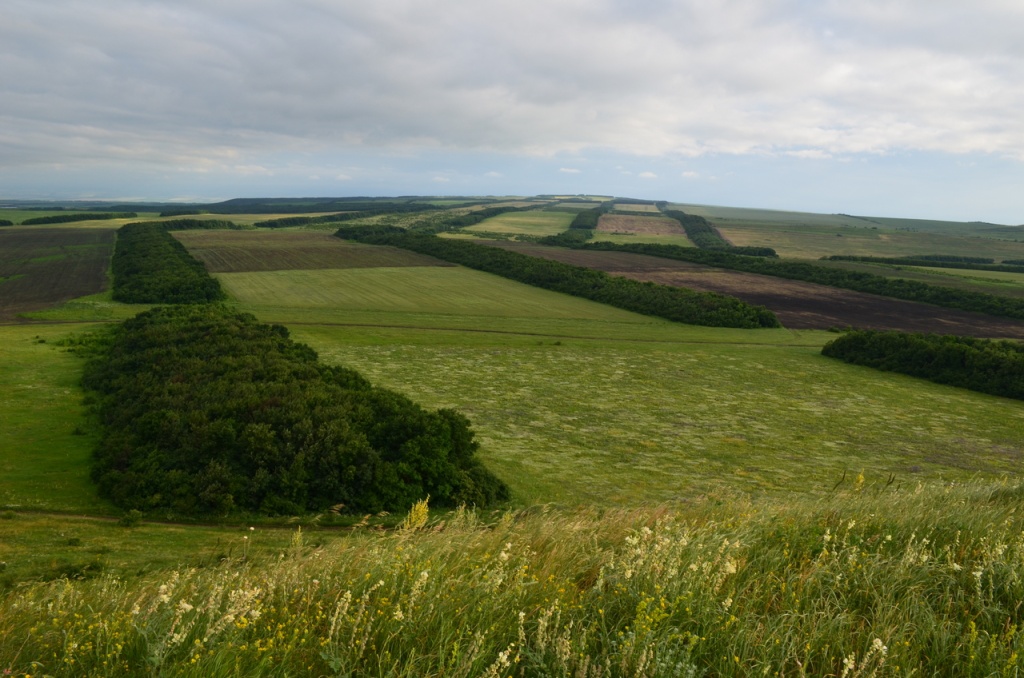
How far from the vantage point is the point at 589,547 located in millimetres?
8086

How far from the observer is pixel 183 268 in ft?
230

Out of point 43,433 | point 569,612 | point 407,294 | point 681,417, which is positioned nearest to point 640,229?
point 407,294

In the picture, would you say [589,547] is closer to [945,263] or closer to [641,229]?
[945,263]

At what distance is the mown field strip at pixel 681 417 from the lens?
871 inches

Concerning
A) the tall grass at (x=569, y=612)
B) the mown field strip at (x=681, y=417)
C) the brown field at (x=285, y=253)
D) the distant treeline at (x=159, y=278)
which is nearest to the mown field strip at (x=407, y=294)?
the distant treeline at (x=159, y=278)

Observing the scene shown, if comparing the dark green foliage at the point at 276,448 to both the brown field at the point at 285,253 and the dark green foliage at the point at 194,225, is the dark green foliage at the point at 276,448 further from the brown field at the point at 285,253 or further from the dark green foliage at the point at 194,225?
the dark green foliage at the point at 194,225

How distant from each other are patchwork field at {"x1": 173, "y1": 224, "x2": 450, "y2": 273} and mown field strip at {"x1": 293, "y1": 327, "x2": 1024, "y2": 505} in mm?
45049

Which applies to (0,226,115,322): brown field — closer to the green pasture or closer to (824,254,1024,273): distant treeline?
the green pasture

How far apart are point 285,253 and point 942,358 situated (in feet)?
283

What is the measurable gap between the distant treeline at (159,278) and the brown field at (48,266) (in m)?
2.52

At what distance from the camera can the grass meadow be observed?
536cm

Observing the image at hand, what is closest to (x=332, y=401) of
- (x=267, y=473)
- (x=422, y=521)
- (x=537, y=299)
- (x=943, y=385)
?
(x=267, y=473)

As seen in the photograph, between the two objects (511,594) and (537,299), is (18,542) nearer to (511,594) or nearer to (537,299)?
(511,594)

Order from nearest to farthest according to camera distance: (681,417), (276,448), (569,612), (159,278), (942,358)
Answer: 1. (569,612)
2. (276,448)
3. (681,417)
4. (942,358)
5. (159,278)
